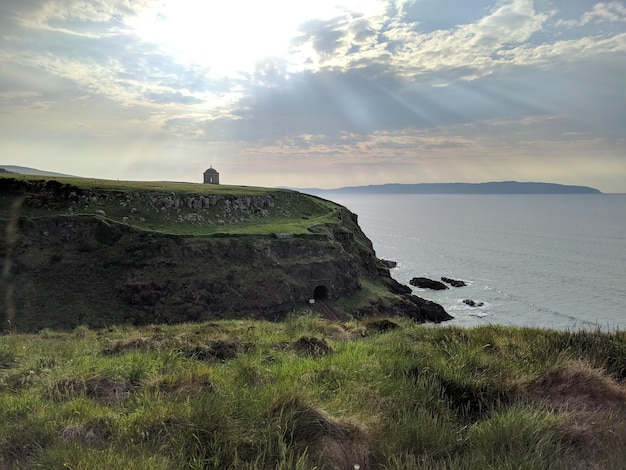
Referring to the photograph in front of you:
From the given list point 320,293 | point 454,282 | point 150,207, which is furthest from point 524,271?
point 150,207

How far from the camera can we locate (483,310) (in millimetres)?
57781

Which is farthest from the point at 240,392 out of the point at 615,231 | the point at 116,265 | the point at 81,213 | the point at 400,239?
the point at 615,231

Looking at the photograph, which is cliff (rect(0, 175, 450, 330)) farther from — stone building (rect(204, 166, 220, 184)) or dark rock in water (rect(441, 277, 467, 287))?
stone building (rect(204, 166, 220, 184))

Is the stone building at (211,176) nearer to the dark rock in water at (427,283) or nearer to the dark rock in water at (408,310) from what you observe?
the dark rock in water at (427,283)

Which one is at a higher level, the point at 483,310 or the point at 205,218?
the point at 205,218

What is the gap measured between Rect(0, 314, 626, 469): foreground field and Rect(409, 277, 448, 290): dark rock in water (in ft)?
211

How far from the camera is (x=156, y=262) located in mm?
44188

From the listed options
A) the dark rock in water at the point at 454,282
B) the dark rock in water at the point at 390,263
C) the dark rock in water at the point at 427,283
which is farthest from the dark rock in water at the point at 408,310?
the dark rock in water at the point at 390,263

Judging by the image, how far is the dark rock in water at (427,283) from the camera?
7119 centimetres

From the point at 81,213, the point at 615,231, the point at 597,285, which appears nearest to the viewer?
the point at 81,213

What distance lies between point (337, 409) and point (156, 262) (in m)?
42.7

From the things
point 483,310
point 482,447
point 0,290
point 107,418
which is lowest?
point 483,310

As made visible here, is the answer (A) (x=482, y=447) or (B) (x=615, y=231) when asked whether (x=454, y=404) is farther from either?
(B) (x=615, y=231)

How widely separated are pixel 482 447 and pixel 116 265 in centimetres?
4615
